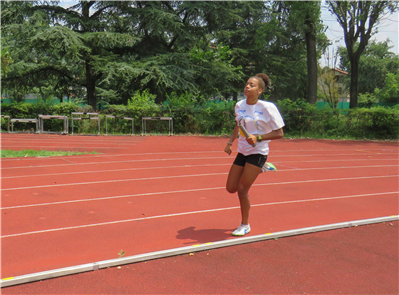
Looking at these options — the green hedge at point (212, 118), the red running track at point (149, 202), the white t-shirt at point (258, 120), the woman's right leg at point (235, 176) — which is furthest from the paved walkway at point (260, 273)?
the green hedge at point (212, 118)

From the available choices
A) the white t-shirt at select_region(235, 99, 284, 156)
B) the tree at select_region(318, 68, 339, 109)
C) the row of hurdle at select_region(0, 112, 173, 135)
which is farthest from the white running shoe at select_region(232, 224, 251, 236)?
the tree at select_region(318, 68, 339, 109)

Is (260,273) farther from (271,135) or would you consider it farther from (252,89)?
(252,89)

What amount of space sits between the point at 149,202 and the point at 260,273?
315 cm

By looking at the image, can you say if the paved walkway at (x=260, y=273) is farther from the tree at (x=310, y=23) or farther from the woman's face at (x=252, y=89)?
the tree at (x=310, y=23)

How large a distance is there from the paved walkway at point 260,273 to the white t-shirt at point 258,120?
3.67 ft

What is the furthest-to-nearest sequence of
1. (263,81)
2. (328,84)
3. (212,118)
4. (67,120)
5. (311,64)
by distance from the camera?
(328,84) < (311,64) < (212,118) < (67,120) < (263,81)

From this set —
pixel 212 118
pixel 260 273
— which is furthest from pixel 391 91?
pixel 260 273

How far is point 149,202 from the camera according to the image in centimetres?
655

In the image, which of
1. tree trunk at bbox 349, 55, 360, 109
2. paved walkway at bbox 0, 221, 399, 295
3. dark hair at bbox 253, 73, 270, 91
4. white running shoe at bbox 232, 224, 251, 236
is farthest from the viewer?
tree trunk at bbox 349, 55, 360, 109

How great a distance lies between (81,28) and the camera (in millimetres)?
25953

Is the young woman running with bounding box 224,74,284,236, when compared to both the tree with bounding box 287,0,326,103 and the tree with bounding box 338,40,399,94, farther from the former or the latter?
the tree with bounding box 338,40,399,94

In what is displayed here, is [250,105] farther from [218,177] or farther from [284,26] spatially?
[284,26]

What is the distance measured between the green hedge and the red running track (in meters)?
9.10

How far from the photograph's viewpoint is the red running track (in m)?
4.55
